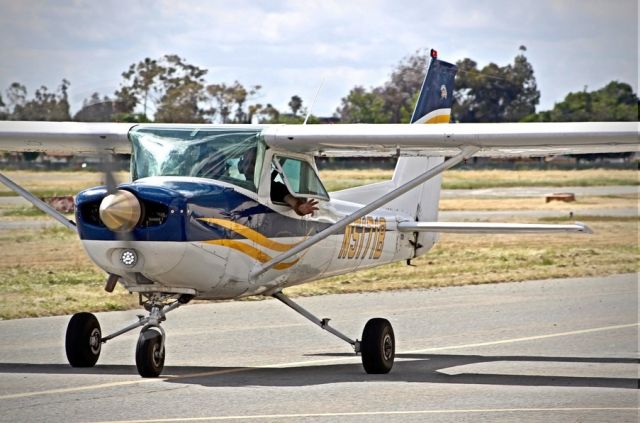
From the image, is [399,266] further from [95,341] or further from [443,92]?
[95,341]

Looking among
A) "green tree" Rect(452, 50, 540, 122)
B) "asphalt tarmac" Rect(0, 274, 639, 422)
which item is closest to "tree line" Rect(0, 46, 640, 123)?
"green tree" Rect(452, 50, 540, 122)

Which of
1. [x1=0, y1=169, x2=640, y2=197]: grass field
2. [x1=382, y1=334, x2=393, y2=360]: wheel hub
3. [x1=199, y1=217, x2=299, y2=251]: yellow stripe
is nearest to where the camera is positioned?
[x1=199, y1=217, x2=299, y2=251]: yellow stripe

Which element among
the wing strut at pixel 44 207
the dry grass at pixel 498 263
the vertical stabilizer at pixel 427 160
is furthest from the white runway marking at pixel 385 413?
the dry grass at pixel 498 263

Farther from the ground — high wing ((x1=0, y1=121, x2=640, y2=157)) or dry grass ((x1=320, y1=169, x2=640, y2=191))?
high wing ((x1=0, y1=121, x2=640, y2=157))

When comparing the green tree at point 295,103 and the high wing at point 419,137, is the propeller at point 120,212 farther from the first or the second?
the green tree at point 295,103

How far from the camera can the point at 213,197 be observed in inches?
433

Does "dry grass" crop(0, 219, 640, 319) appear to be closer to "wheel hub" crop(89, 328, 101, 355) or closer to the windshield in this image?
"wheel hub" crop(89, 328, 101, 355)

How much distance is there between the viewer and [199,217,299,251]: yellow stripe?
1103 centimetres

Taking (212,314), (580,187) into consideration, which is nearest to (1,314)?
(212,314)

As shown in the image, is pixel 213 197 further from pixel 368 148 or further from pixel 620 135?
pixel 620 135

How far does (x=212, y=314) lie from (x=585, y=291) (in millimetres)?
6478

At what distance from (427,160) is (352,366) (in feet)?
14.1

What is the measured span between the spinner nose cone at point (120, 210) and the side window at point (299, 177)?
222 cm

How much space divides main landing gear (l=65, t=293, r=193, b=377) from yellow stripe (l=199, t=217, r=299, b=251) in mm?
747
